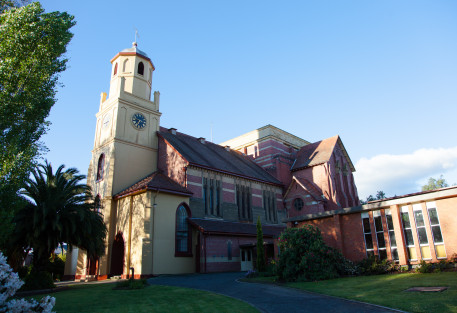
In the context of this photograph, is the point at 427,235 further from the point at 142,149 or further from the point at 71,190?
the point at 142,149

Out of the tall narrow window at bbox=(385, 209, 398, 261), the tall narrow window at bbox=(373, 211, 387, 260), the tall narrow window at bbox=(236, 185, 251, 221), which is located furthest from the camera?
the tall narrow window at bbox=(236, 185, 251, 221)

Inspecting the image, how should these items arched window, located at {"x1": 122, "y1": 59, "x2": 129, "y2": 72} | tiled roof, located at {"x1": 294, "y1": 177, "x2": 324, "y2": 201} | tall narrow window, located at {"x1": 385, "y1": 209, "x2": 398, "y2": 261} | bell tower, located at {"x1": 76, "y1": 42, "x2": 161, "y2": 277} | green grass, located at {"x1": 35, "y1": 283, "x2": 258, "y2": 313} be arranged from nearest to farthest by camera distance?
green grass, located at {"x1": 35, "y1": 283, "x2": 258, "y2": 313} → tall narrow window, located at {"x1": 385, "y1": 209, "x2": 398, "y2": 261} → bell tower, located at {"x1": 76, "y1": 42, "x2": 161, "y2": 277} → arched window, located at {"x1": 122, "y1": 59, "x2": 129, "y2": 72} → tiled roof, located at {"x1": 294, "y1": 177, "x2": 324, "y2": 201}

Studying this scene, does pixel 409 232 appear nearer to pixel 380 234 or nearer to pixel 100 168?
pixel 380 234

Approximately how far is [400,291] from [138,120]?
83.3 feet

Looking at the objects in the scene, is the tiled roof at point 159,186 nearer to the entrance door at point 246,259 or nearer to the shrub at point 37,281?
the entrance door at point 246,259

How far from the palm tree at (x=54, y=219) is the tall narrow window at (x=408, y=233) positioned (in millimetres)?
17650

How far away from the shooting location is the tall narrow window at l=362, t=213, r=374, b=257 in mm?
17344

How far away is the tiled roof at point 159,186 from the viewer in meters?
24.0

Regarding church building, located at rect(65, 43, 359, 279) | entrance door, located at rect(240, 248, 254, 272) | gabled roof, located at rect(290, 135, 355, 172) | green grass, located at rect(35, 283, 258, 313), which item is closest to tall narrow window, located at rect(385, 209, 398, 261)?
church building, located at rect(65, 43, 359, 279)

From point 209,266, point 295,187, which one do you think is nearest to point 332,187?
point 295,187

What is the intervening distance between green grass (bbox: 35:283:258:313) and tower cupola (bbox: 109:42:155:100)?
21.0m

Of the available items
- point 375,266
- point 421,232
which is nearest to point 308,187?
point 375,266

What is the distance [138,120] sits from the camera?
3053 cm

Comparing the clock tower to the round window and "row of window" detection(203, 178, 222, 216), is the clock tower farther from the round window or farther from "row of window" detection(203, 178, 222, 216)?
the round window
